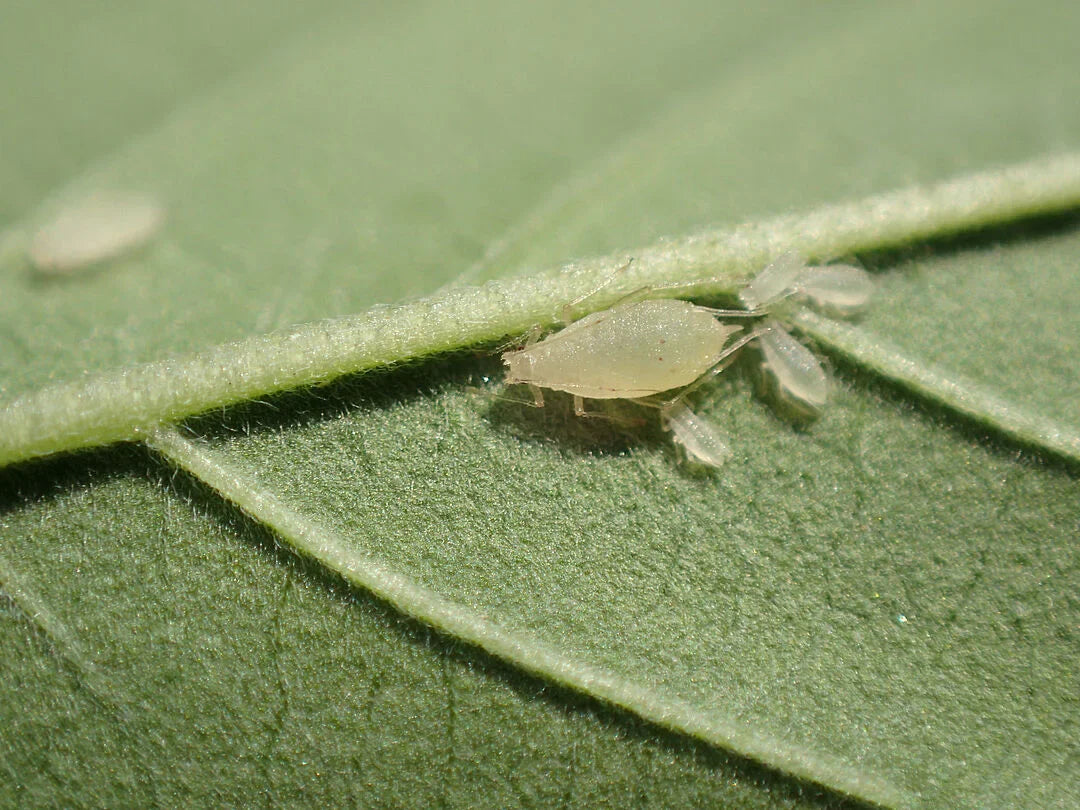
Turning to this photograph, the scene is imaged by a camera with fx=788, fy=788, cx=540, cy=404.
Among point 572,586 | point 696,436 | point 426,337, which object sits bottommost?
point 572,586

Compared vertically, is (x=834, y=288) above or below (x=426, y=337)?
below

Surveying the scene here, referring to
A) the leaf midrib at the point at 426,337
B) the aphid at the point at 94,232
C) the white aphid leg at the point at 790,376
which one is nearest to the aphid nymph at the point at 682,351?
the white aphid leg at the point at 790,376

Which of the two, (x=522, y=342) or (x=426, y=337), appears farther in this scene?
(x=522, y=342)

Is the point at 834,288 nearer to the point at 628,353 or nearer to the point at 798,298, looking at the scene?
the point at 798,298

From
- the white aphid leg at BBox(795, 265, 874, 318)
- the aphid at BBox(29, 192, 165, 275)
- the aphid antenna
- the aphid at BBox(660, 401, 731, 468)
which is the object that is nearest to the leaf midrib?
the aphid antenna

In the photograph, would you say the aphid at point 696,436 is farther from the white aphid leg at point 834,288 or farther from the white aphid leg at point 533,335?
the white aphid leg at point 834,288

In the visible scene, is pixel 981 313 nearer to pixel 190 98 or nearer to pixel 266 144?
pixel 266 144

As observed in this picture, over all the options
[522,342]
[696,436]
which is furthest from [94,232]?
[696,436]
